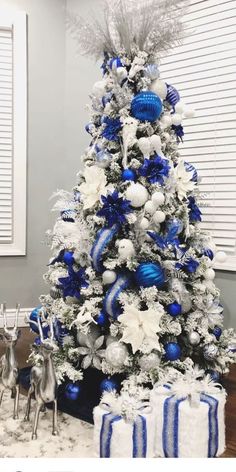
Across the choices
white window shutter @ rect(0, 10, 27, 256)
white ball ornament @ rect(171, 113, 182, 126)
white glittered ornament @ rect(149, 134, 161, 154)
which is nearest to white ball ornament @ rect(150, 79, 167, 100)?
white ball ornament @ rect(171, 113, 182, 126)

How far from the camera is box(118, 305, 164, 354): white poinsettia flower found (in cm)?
182

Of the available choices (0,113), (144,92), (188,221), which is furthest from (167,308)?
(0,113)

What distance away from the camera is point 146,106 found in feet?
6.41

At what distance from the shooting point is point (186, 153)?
292cm

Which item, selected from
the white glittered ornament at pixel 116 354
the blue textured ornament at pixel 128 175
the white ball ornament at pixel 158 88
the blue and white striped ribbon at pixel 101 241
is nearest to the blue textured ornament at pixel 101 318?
the white glittered ornament at pixel 116 354

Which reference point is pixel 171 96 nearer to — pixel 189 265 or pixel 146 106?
pixel 146 106

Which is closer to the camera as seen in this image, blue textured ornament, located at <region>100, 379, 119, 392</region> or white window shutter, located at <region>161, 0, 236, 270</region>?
blue textured ornament, located at <region>100, 379, 119, 392</region>

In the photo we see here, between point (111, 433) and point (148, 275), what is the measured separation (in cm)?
63

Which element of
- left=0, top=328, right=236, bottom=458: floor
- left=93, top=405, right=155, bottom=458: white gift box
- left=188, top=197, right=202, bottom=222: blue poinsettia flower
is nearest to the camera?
left=93, top=405, right=155, bottom=458: white gift box

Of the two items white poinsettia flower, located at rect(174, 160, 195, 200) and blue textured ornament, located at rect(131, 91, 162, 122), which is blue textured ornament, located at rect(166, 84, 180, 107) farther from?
white poinsettia flower, located at rect(174, 160, 195, 200)

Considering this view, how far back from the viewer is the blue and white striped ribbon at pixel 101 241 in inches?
75.2

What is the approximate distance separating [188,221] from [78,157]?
1.56 metres

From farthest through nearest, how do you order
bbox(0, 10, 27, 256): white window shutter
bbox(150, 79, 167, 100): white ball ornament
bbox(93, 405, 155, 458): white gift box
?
1. bbox(0, 10, 27, 256): white window shutter
2. bbox(150, 79, 167, 100): white ball ornament
3. bbox(93, 405, 155, 458): white gift box
